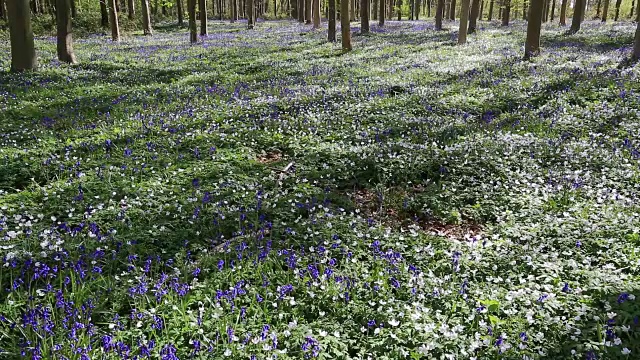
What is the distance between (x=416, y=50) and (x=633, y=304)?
23.9 meters

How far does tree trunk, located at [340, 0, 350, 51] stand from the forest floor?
12145 millimetres

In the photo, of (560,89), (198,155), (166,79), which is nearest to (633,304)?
(198,155)

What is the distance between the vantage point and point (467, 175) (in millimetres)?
8375

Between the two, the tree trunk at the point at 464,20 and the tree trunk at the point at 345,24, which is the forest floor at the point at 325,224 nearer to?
the tree trunk at the point at 345,24

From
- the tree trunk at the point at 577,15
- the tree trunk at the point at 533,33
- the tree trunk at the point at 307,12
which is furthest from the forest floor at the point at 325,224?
the tree trunk at the point at 307,12

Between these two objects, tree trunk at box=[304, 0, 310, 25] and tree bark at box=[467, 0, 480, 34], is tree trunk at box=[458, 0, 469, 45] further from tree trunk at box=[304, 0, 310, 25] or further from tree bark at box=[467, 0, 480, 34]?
tree trunk at box=[304, 0, 310, 25]

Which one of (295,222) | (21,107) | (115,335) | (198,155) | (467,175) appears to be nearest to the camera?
(115,335)

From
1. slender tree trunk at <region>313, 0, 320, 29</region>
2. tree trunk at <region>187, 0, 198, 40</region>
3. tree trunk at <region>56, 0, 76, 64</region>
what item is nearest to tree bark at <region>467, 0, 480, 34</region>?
slender tree trunk at <region>313, 0, 320, 29</region>

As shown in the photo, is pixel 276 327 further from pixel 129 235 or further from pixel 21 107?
pixel 21 107

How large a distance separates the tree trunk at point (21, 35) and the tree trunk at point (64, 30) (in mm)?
2598

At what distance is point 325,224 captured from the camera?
6.59 meters

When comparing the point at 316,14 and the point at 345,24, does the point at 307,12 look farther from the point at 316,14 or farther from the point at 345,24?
the point at 345,24

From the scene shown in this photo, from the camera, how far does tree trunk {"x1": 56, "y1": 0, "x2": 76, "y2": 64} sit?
19.8 meters

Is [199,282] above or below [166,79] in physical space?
below
